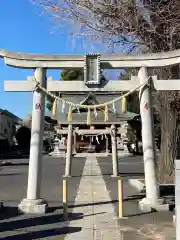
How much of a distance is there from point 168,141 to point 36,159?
554 cm

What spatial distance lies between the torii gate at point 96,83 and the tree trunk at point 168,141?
386cm

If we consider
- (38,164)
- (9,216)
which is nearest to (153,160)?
(38,164)

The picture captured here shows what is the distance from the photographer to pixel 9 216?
31.1 ft

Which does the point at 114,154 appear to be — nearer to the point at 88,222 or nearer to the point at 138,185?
the point at 138,185

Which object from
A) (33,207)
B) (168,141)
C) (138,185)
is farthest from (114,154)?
(33,207)

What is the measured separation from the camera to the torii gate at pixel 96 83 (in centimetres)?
1038

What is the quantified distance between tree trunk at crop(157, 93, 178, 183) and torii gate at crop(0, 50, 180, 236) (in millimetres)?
3859

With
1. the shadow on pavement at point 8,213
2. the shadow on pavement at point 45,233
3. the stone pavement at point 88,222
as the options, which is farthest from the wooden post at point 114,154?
the shadow on pavement at point 45,233

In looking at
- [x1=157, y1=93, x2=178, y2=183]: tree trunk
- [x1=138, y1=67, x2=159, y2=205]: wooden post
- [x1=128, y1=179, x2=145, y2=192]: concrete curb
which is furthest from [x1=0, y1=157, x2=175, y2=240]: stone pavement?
[x1=157, y1=93, x2=178, y2=183]: tree trunk

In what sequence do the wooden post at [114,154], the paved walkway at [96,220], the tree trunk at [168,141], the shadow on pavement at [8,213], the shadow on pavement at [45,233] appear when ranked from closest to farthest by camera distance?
the shadow on pavement at [45,233] → the paved walkway at [96,220] → the shadow on pavement at [8,213] → the tree trunk at [168,141] → the wooden post at [114,154]

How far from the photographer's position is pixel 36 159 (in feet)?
34.0

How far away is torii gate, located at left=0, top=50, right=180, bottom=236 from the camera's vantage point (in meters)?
10.4

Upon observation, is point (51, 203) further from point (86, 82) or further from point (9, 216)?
point (86, 82)

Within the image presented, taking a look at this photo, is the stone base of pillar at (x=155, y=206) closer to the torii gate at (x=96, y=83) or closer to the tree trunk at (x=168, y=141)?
the torii gate at (x=96, y=83)
